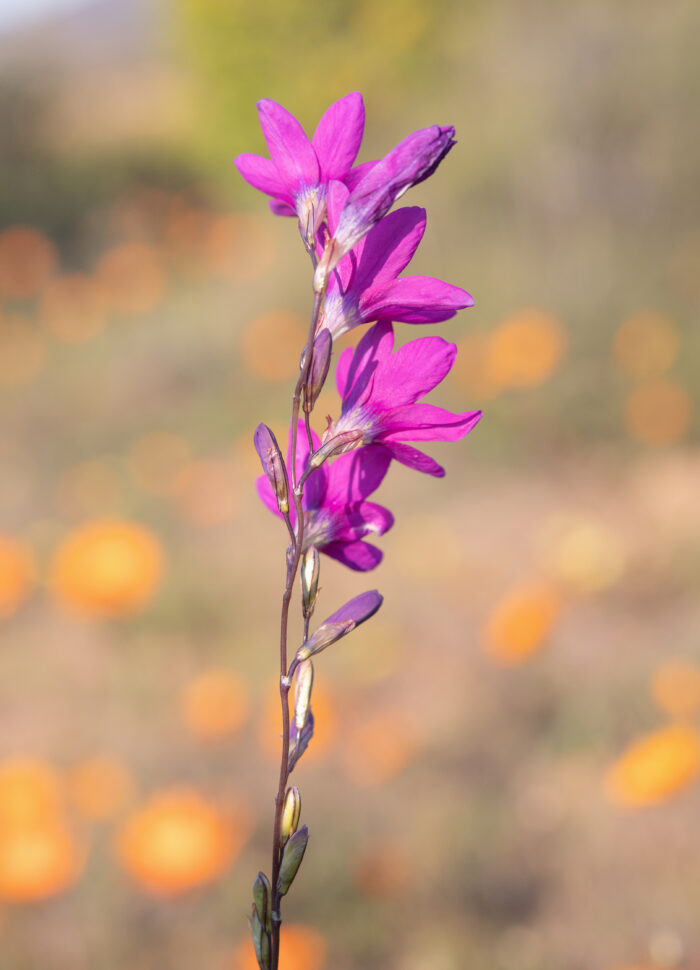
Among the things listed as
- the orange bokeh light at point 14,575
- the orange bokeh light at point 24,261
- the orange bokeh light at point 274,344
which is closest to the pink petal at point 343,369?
the orange bokeh light at point 14,575

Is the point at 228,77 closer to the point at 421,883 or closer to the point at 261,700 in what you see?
the point at 261,700

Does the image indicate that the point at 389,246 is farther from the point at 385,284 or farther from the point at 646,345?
the point at 646,345

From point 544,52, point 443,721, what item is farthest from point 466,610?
point 544,52

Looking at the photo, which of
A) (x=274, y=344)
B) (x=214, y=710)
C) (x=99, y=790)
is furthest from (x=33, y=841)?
(x=274, y=344)

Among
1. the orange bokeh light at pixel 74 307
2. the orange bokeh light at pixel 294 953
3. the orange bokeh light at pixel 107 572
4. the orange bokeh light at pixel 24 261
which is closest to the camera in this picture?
the orange bokeh light at pixel 294 953

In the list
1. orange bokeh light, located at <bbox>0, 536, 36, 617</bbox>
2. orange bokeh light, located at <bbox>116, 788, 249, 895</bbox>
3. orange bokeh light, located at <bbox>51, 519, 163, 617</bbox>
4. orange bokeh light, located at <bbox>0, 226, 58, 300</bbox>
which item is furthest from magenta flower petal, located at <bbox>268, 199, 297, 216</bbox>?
orange bokeh light, located at <bbox>0, 226, 58, 300</bbox>

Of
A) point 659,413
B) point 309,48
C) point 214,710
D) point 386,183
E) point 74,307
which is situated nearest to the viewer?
point 386,183

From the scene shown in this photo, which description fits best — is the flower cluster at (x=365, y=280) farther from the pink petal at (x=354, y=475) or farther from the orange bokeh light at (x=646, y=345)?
the orange bokeh light at (x=646, y=345)
